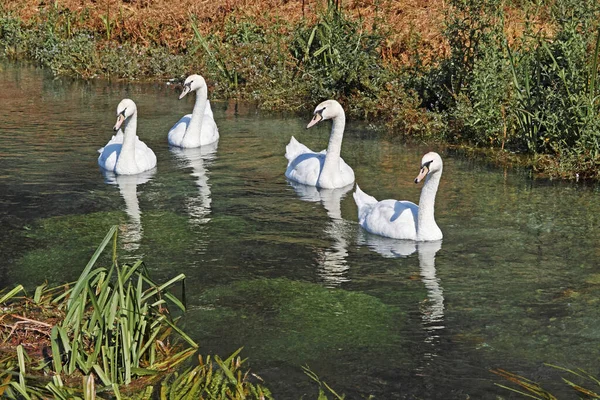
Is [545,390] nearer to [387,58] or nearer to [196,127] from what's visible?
[196,127]

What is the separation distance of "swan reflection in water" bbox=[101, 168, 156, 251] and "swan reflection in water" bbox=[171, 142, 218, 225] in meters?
0.63

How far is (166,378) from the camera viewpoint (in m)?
7.32

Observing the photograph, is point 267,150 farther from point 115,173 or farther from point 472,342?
point 472,342

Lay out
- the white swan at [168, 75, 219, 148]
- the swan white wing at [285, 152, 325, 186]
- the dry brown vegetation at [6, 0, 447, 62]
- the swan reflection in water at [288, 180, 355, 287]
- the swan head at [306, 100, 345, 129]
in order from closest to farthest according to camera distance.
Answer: the swan reflection in water at [288, 180, 355, 287]
the swan white wing at [285, 152, 325, 186]
the swan head at [306, 100, 345, 129]
the white swan at [168, 75, 219, 148]
the dry brown vegetation at [6, 0, 447, 62]

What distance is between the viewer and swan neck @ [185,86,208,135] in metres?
15.7

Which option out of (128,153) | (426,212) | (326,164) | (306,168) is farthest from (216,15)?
(426,212)

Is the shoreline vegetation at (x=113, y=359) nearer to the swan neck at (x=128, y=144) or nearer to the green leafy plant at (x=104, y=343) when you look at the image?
the green leafy plant at (x=104, y=343)

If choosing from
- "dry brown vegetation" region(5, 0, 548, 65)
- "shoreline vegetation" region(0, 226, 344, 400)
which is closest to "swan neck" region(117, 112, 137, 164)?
"shoreline vegetation" region(0, 226, 344, 400)

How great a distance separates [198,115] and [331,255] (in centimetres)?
625

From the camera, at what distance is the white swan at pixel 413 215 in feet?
35.1

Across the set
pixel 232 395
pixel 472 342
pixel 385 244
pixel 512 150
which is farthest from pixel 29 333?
pixel 512 150

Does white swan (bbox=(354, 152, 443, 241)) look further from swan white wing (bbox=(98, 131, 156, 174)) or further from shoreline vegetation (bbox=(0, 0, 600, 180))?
swan white wing (bbox=(98, 131, 156, 174))

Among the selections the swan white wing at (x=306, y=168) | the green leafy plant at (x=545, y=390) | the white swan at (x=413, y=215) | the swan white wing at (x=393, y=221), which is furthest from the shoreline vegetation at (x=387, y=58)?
the green leafy plant at (x=545, y=390)

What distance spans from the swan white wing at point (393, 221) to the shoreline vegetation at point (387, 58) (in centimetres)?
358
